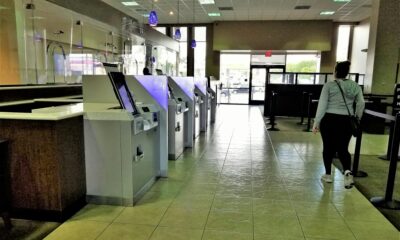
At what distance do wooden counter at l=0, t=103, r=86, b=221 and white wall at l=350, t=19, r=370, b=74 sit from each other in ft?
40.9

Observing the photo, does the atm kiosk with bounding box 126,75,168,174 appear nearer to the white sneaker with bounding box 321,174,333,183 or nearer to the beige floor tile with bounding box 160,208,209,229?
the beige floor tile with bounding box 160,208,209,229

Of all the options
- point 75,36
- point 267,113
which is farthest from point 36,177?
point 267,113

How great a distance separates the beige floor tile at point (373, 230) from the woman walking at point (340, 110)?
84 centimetres

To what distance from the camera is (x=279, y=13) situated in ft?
39.8

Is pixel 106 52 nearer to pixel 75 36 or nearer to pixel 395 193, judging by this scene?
pixel 75 36

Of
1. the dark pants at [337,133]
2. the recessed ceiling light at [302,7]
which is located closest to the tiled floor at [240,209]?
the dark pants at [337,133]

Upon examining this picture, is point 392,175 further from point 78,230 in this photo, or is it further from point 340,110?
point 78,230

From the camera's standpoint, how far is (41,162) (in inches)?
102

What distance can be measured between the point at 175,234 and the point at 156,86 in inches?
73.8

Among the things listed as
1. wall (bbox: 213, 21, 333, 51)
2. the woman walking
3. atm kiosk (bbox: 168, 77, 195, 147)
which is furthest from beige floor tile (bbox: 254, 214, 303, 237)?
wall (bbox: 213, 21, 333, 51)

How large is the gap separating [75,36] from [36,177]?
772 cm

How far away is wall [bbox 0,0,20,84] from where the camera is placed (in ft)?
21.1

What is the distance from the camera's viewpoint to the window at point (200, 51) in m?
14.6

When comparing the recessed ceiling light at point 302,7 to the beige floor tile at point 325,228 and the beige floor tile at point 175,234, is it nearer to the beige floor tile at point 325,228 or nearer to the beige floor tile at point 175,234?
the beige floor tile at point 325,228
